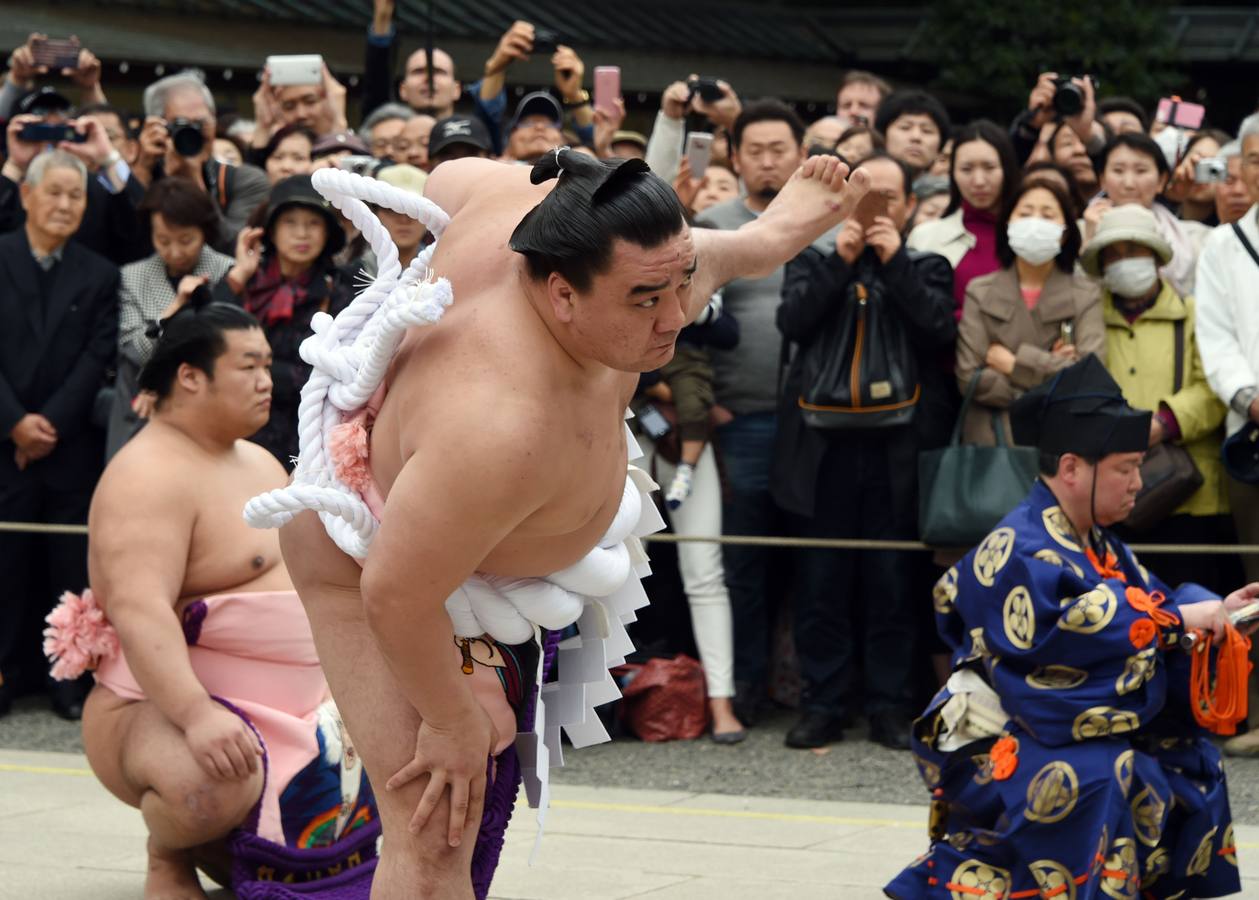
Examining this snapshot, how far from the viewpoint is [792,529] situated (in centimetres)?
573

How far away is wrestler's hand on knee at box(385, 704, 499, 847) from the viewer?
98.2 inches

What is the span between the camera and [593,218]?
2.28 metres

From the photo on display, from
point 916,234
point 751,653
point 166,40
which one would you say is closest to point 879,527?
point 751,653

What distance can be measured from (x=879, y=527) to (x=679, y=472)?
64 centimetres

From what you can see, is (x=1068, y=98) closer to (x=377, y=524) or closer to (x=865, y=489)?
(x=865, y=489)

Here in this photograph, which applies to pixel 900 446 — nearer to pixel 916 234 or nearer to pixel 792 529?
pixel 792 529

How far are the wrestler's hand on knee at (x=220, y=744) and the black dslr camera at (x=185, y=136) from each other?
10.7ft

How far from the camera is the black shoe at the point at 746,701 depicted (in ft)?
18.9

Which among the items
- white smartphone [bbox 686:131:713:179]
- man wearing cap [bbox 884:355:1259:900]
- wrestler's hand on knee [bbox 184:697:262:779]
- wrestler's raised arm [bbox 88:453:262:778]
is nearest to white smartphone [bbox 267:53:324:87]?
white smartphone [bbox 686:131:713:179]

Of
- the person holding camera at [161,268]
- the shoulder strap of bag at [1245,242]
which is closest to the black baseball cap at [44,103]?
the person holding camera at [161,268]

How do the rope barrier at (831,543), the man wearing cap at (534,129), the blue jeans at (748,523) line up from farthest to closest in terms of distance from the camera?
A: 1. the man wearing cap at (534,129)
2. the blue jeans at (748,523)
3. the rope barrier at (831,543)

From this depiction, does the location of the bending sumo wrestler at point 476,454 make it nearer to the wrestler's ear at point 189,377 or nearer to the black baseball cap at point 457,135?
the wrestler's ear at point 189,377

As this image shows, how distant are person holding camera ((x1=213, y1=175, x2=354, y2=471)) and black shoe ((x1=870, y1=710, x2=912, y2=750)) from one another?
6.52 ft

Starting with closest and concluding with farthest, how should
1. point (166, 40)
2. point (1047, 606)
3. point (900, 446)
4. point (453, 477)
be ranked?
point (453, 477) < point (1047, 606) < point (900, 446) < point (166, 40)
